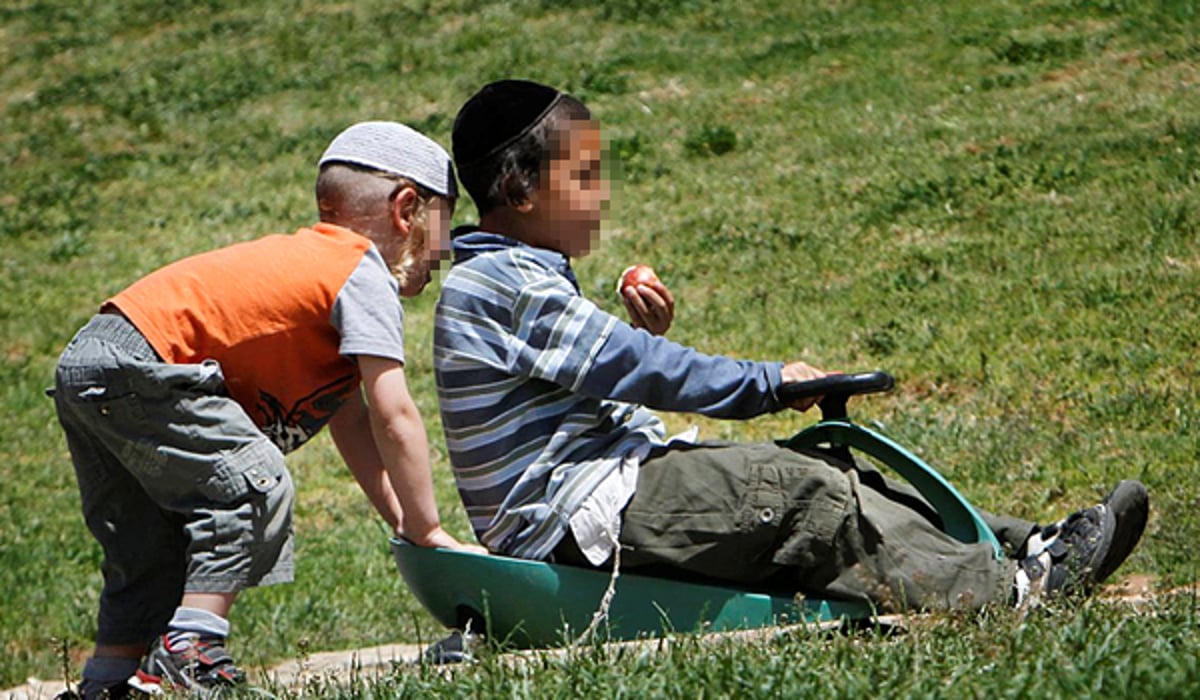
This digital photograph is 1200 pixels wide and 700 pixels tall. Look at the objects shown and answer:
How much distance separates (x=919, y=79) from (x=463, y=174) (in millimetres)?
9004

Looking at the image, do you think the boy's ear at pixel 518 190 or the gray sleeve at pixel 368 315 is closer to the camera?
the gray sleeve at pixel 368 315

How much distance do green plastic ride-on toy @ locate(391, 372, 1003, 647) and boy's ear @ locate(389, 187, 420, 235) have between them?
87 centimetres

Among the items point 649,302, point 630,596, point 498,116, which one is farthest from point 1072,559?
point 498,116

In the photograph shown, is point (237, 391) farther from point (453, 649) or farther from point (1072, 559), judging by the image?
point (1072, 559)

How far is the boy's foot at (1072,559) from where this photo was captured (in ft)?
12.5

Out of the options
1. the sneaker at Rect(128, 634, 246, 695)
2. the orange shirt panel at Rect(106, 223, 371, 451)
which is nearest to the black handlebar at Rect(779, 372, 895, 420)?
the orange shirt panel at Rect(106, 223, 371, 451)

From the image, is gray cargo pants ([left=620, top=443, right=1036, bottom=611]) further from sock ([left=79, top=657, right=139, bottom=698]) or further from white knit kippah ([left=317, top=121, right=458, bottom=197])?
sock ([left=79, top=657, right=139, bottom=698])

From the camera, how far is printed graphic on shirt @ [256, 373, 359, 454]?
13.3 feet

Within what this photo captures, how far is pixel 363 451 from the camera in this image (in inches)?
176

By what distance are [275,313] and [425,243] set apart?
459 mm

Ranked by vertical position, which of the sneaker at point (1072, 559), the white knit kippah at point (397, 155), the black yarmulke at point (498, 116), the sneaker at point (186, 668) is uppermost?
the black yarmulke at point (498, 116)

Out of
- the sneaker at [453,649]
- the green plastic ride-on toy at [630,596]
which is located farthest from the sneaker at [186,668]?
the green plastic ride-on toy at [630,596]

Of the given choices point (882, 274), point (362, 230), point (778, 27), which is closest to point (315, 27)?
point (778, 27)

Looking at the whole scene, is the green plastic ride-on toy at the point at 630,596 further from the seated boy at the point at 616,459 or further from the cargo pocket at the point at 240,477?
the cargo pocket at the point at 240,477
